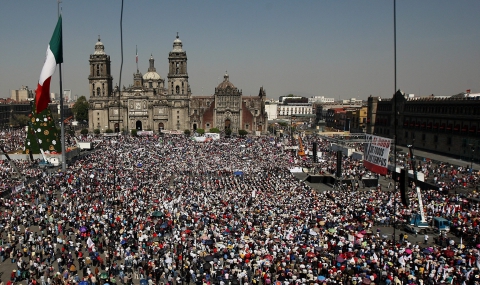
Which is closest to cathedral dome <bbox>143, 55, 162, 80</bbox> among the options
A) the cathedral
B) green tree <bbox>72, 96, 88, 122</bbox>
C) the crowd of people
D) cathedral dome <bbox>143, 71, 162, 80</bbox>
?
cathedral dome <bbox>143, 71, 162, 80</bbox>

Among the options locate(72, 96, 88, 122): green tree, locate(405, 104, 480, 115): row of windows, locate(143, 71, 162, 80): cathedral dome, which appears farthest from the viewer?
locate(72, 96, 88, 122): green tree

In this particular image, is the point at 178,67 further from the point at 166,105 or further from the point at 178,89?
the point at 166,105

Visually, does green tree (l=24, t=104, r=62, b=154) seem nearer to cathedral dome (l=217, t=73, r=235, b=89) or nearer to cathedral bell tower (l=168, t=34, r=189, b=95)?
cathedral bell tower (l=168, t=34, r=189, b=95)

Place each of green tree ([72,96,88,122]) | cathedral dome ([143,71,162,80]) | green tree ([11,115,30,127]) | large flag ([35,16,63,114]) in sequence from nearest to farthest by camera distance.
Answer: large flag ([35,16,63,114])
green tree ([11,115,30,127])
cathedral dome ([143,71,162,80])
green tree ([72,96,88,122])

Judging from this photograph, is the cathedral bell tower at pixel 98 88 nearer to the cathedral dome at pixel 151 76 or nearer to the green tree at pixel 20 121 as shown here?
the cathedral dome at pixel 151 76

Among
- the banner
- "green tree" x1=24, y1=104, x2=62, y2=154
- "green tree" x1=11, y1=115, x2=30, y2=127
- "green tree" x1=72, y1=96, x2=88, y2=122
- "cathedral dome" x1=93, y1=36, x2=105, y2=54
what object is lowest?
the banner

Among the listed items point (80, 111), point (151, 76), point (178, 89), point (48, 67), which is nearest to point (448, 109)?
point (48, 67)
